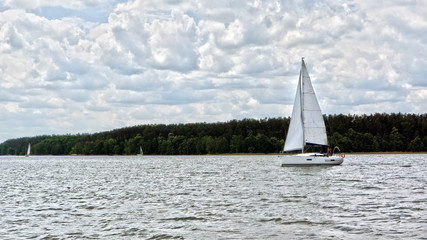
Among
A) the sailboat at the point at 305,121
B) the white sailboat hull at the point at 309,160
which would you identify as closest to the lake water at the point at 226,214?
the white sailboat hull at the point at 309,160

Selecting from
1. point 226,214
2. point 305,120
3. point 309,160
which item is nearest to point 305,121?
point 305,120

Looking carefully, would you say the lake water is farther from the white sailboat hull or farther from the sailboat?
the sailboat

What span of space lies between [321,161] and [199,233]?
52.1 metres

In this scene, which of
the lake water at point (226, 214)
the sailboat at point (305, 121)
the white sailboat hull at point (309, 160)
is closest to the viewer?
the lake water at point (226, 214)

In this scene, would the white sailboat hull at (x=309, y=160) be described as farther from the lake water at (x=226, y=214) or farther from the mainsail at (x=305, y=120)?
the lake water at (x=226, y=214)

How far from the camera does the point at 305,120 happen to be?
75938 mm

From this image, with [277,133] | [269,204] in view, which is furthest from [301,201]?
[277,133]

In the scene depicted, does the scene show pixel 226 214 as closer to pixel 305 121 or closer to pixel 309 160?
pixel 309 160

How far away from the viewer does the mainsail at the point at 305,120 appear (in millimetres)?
75875

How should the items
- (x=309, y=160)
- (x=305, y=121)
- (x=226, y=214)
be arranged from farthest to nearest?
(x=305, y=121) → (x=309, y=160) → (x=226, y=214)

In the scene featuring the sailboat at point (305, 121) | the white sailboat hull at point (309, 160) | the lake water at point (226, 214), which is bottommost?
the lake water at point (226, 214)

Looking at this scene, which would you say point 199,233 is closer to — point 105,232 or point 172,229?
point 172,229

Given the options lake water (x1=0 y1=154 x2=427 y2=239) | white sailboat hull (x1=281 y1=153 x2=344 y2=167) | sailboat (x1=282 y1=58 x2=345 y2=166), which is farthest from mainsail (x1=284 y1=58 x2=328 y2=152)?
lake water (x1=0 y1=154 x2=427 y2=239)

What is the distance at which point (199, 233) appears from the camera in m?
22.6
